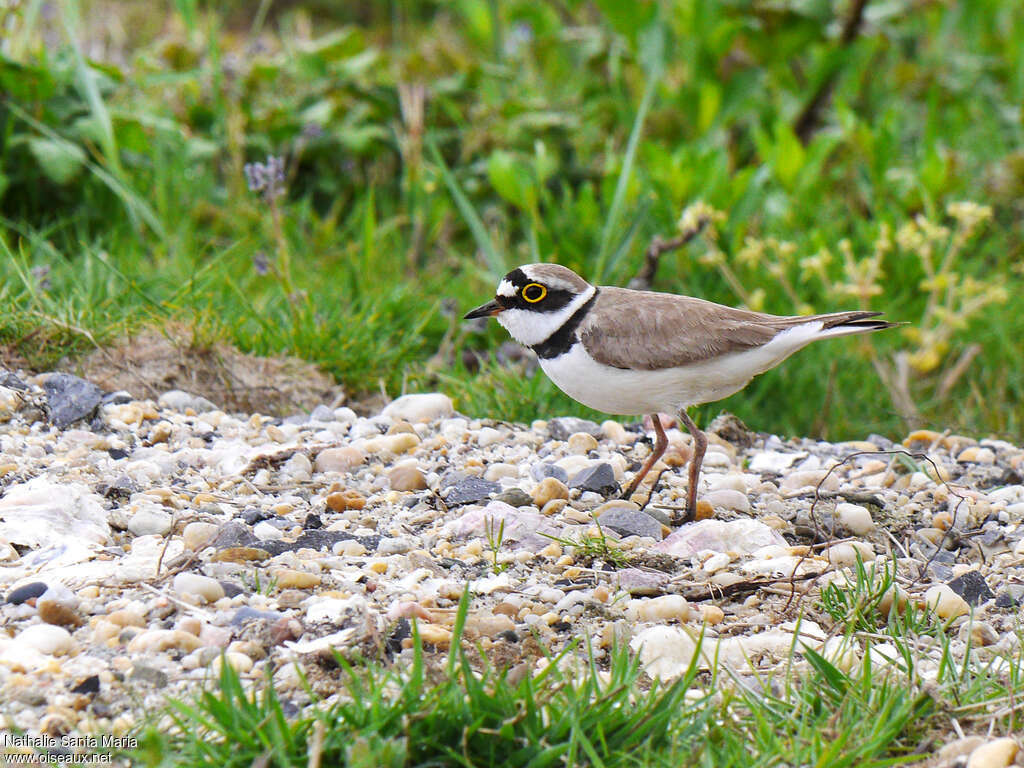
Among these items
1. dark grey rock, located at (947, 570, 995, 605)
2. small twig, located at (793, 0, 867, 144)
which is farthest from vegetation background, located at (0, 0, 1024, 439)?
dark grey rock, located at (947, 570, 995, 605)

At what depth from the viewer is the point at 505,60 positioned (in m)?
8.22

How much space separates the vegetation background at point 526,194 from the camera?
5129mm

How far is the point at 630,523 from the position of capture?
→ 3580 millimetres

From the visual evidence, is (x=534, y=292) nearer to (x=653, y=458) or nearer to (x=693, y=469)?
(x=653, y=458)

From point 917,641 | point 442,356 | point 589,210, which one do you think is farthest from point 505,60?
point 917,641

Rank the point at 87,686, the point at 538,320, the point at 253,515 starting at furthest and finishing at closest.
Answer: the point at 538,320 → the point at 253,515 → the point at 87,686

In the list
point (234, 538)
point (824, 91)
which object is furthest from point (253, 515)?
Result: point (824, 91)

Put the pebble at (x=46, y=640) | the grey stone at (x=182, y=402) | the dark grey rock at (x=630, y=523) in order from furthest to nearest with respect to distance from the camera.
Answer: the grey stone at (x=182, y=402) < the dark grey rock at (x=630, y=523) < the pebble at (x=46, y=640)

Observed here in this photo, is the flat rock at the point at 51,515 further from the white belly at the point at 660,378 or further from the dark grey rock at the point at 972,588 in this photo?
the dark grey rock at the point at 972,588

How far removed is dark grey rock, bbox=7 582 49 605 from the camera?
2.87 metres

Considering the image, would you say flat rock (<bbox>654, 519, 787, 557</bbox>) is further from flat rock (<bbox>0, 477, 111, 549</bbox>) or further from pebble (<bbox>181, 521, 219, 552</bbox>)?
flat rock (<bbox>0, 477, 111, 549</bbox>)

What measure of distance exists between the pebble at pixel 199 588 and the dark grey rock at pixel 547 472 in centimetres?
127

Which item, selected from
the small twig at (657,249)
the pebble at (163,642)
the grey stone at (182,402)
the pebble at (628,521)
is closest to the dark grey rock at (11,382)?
the grey stone at (182,402)

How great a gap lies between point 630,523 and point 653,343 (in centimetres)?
57
